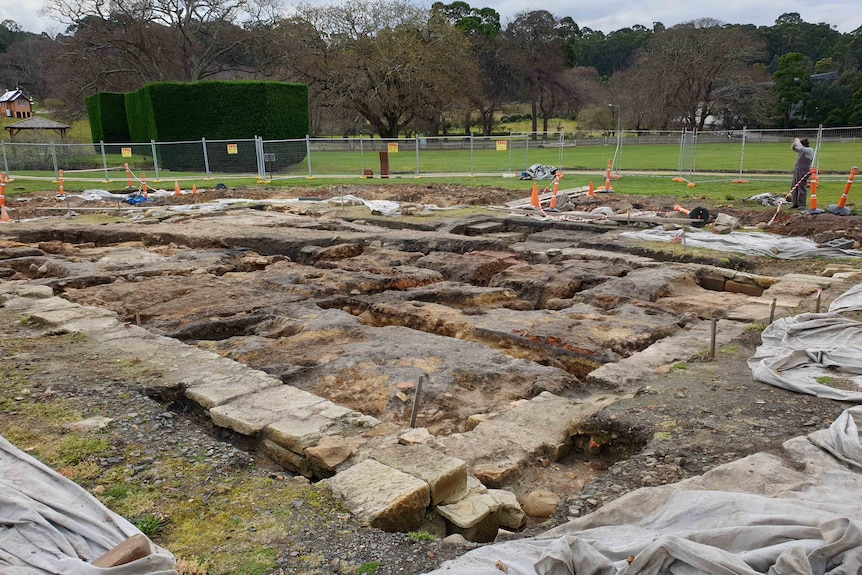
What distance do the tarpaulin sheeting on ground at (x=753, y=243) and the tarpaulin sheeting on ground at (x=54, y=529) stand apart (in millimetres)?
9536

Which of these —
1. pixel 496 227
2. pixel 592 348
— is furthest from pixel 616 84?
pixel 592 348

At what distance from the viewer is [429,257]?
10.1 m

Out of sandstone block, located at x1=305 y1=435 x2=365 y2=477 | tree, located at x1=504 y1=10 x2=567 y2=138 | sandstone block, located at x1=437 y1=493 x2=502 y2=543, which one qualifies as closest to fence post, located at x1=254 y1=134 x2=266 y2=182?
sandstone block, located at x1=305 y1=435 x2=365 y2=477

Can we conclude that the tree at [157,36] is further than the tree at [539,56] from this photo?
No

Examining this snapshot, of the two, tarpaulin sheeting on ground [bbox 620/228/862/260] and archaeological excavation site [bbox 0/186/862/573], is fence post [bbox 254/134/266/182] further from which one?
tarpaulin sheeting on ground [bbox 620/228/862/260]

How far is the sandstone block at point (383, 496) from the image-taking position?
10.3 ft

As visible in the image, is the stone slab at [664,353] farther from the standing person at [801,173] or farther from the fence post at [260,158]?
the fence post at [260,158]

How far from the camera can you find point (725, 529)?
2.54 metres

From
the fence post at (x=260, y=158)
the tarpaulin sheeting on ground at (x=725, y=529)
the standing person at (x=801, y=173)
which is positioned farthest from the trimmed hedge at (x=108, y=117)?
the tarpaulin sheeting on ground at (x=725, y=529)

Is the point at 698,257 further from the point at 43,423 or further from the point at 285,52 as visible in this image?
the point at 285,52

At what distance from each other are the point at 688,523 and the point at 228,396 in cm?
323

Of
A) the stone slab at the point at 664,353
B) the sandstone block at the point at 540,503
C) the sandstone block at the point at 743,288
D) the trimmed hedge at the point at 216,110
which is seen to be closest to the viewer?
the sandstone block at the point at 540,503

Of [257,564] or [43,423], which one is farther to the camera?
[43,423]

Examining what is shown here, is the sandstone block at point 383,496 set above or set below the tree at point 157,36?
below
